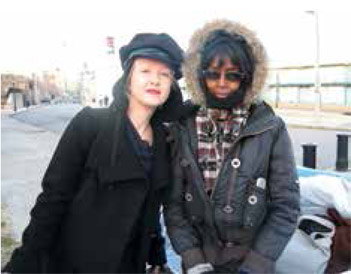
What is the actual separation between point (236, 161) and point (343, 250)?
3.89 ft

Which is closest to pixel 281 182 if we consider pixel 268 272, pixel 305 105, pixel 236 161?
pixel 236 161

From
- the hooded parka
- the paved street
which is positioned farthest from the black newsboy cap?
the paved street

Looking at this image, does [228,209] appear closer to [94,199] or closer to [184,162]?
[184,162]

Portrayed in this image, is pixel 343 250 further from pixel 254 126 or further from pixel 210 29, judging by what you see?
pixel 210 29

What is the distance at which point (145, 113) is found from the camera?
2180 mm

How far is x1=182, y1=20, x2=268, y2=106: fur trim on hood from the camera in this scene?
2.21 m

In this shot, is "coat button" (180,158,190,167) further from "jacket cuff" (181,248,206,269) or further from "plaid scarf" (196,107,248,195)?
"jacket cuff" (181,248,206,269)

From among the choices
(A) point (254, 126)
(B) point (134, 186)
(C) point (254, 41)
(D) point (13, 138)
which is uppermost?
(C) point (254, 41)

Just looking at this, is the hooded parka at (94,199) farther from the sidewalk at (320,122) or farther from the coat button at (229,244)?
the sidewalk at (320,122)

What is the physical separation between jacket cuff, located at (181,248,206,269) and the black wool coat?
0.18 m

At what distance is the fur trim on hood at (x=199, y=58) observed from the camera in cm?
221

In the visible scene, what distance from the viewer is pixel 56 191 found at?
210 cm

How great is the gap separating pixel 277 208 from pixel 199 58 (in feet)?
2.29

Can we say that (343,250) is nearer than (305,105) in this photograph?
Yes
